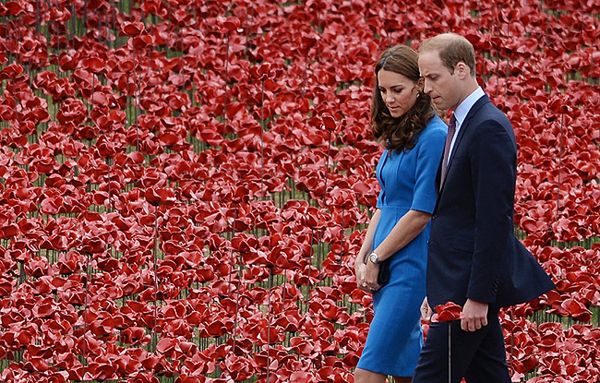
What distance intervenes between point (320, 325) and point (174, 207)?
193 cm

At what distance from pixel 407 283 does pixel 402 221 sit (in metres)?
0.28

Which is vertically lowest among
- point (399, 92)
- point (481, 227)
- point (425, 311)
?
point (425, 311)

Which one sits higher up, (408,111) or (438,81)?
(438,81)

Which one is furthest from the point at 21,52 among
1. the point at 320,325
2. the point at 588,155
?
the point at 320,325

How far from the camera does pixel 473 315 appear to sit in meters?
5.39

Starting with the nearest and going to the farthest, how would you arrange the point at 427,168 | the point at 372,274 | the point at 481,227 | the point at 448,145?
the point at 481,227 < the point at 448,145 < the point at 427,168 < the point at 372,274

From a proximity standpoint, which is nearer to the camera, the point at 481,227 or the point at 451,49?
the point at 481,227

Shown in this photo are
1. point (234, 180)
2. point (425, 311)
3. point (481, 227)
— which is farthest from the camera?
point (234, 180)

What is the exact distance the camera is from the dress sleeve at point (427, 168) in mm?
5906

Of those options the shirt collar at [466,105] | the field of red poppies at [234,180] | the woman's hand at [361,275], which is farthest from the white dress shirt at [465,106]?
the field of red poppies at [234,180]

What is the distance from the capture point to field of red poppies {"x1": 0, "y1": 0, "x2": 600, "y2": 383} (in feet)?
22.6

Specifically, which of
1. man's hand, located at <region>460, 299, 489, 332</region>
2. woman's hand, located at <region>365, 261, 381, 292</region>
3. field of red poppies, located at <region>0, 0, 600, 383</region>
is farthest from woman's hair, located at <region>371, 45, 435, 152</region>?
field of red poppies, located at <region>0, 0, 600, 383</region>

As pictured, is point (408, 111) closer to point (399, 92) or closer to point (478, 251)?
point (399, 92)

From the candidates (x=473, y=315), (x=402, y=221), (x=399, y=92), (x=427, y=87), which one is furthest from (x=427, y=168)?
(x=473, y=315)
